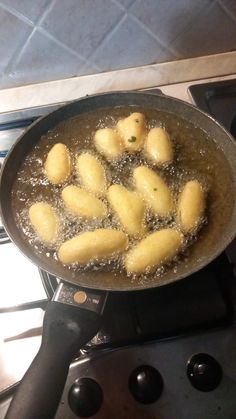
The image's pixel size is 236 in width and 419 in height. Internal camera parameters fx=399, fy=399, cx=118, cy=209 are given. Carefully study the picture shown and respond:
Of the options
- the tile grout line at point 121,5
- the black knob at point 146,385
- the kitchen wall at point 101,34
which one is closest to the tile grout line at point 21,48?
the kitchen wall at point 101,34

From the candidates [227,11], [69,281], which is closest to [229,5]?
[227,11]

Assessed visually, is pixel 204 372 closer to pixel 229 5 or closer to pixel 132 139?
pixel 132 139

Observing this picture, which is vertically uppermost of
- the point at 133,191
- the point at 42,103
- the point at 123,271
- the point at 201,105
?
the point at 42,103

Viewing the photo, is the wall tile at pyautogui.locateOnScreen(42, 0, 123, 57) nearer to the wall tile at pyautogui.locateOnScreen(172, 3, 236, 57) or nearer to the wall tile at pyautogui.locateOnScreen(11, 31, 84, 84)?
the wall tile at pyautogui.locateOnScreen(11, 31, 84, 84)

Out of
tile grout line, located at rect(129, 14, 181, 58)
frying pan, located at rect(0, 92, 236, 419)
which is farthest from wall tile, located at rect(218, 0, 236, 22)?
frying pan, located at rect(0, 92, 236, 419)

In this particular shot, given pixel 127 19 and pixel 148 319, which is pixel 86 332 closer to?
pixel 148 319

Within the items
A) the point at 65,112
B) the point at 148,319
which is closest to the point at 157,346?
the point at 148,319

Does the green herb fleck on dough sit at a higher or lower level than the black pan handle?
higher
